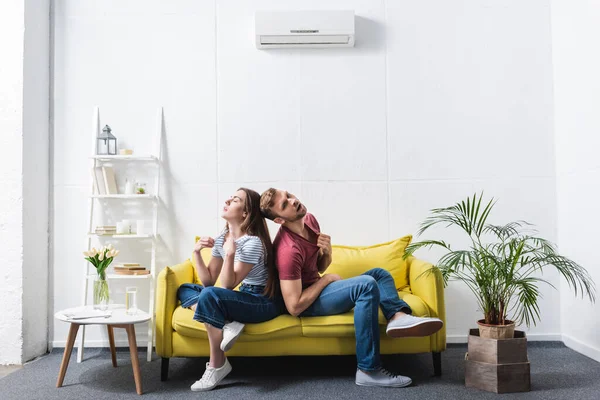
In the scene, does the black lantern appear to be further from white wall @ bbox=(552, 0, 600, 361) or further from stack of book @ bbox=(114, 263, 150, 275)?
white wall @ bbox=(552, 0, 600, 361)

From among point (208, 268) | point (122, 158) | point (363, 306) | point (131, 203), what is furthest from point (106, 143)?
point (363, 306)

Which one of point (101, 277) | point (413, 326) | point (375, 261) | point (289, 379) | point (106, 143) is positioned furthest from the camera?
point (106, 143)

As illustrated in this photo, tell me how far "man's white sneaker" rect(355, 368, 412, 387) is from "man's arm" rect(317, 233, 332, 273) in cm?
65

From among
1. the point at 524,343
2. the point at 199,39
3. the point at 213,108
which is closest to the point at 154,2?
the point at 199,39

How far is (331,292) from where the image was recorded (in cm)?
299

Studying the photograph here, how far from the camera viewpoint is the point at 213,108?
399 cm

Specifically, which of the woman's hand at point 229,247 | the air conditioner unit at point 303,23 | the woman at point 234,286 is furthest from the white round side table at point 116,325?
the air conditioner unit at point 303,23

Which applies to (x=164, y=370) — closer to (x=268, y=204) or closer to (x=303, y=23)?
(x=268, y=204)

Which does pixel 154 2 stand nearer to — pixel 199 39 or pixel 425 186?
pixel 199 39

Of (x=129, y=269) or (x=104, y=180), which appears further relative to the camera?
(x=104, y=180)

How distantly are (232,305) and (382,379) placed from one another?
3.00ft

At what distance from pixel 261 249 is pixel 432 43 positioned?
7.03 ft

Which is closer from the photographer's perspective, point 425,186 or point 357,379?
point 357,379

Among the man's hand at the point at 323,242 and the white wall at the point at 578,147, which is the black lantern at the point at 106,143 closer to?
the man's hand at the point at 323,242
